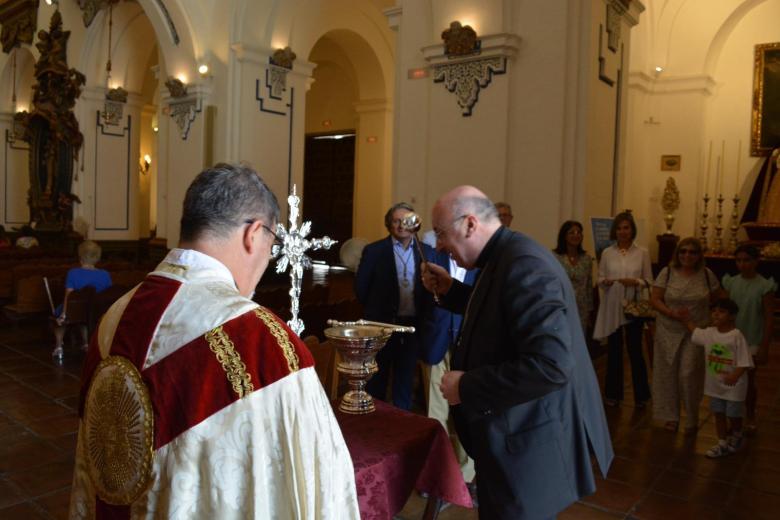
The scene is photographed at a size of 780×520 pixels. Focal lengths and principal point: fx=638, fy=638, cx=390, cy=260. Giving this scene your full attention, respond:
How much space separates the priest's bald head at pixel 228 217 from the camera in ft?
4.08

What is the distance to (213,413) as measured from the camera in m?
1.12

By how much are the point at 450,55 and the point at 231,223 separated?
5562 millimetres

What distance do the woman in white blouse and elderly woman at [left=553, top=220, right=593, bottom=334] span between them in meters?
0.16

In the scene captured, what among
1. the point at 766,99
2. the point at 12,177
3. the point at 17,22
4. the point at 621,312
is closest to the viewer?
the point at 621,312

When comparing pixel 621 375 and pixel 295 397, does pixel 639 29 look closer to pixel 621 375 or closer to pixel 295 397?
pixel 621 375

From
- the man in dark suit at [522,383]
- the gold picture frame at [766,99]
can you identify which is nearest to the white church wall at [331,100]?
the gold picture frame at [766,99]

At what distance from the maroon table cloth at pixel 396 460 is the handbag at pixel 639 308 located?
304cm

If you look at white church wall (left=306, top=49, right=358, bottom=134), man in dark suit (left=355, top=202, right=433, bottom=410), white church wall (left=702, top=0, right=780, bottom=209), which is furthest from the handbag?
white church wall (left=306, top=49, right=358, bottom=134)

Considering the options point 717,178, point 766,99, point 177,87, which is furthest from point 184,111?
point 766,99

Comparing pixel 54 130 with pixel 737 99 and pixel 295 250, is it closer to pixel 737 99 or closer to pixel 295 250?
pixel 295 250

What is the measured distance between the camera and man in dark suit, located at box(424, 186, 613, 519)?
5.81 ft

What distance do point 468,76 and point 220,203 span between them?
5520 mm

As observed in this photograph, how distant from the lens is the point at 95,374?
1.29 m

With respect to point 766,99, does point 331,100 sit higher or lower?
higher
